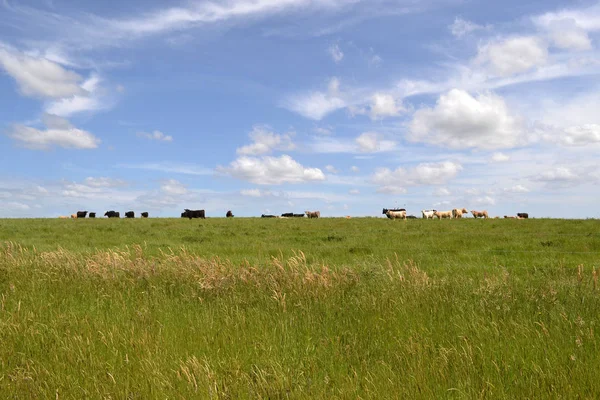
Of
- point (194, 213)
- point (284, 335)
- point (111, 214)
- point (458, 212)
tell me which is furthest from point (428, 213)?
point (284, 335)

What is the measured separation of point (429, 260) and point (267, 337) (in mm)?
9902

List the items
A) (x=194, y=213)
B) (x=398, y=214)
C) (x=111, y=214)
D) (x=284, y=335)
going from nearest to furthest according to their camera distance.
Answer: (x=284, y=335) → (x=398, y=214) → (x=194, y=213) → (x=111, y=214)

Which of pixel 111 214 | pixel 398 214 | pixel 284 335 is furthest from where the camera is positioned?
pixel 111 214

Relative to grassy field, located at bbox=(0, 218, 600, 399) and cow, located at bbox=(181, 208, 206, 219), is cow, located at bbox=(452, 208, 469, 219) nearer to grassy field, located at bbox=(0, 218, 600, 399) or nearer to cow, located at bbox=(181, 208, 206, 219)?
cow, located at bbox=(181, 208, 206, 219)

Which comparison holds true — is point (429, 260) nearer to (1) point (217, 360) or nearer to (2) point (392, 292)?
(2) point (392, 292)

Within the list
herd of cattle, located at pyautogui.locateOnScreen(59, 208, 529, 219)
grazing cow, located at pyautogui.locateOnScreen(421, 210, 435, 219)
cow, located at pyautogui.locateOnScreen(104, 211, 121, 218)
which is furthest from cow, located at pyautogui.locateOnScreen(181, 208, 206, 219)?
grazing cow, located at pyautogui.locateOnScreen(421, 210, 435, 219)

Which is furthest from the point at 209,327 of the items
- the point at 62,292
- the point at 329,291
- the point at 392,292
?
the point at 62,292

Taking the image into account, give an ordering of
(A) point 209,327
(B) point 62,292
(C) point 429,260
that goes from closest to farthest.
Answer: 1. (A) point 209,327
2. (B) point 62,292
3. (C) point 429,260

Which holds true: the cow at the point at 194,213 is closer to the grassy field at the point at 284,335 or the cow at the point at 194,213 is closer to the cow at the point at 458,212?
the cow at the point at 458,212

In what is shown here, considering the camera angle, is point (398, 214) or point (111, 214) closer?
point (398, 214)

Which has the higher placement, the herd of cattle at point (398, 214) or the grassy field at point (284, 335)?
the herd of cattle at point (398, 214)

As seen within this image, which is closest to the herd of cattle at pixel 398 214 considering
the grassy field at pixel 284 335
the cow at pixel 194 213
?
the cow at pixel 194 213

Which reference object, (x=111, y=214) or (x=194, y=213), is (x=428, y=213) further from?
(x=111, y=214)

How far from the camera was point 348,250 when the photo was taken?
54.5ft
